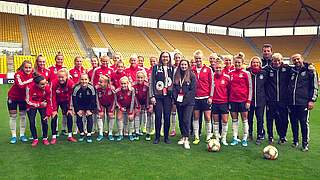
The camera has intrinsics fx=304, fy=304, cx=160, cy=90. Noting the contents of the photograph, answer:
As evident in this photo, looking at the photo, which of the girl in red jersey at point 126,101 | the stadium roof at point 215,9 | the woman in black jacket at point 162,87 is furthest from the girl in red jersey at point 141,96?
the stadium roof at point 215,9

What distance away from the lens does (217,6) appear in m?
26.8

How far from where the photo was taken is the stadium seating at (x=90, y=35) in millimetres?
27266

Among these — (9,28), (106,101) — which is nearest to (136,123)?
(106,101)

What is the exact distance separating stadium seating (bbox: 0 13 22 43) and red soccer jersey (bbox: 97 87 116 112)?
19.5 meters

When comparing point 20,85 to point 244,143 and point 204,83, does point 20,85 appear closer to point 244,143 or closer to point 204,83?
point 204,83

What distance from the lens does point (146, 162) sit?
504 cm

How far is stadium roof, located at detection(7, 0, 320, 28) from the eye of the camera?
2553 cm

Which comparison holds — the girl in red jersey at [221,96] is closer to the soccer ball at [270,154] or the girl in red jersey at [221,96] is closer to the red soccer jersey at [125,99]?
the soccer ball at [270,154]

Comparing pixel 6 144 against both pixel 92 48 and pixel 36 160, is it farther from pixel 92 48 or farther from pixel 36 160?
pixel 92 48

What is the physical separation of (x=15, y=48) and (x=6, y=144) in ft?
62.4

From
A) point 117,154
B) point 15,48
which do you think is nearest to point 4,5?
point 15,48

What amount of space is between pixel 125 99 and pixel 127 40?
23997 mm

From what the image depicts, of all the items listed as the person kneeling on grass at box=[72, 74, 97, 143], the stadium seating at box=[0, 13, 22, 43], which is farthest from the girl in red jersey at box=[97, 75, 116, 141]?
the stadium seating at box=[0, 13, 22, 43]

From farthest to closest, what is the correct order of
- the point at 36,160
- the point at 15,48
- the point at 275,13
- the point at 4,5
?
the point at 275,13
the point at 4,5
the point at 15,48
the point at 36,160
